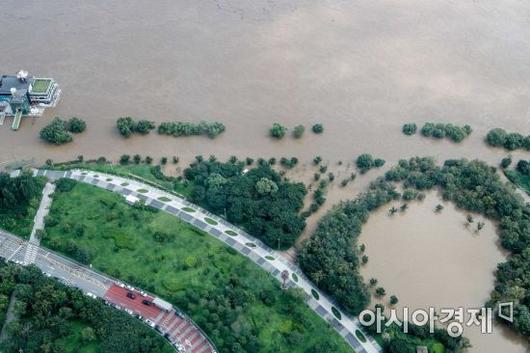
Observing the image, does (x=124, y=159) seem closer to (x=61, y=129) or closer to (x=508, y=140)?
(x=61, y=129)

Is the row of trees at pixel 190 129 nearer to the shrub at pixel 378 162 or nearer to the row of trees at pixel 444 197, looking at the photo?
the row of trees at pixel 444 197

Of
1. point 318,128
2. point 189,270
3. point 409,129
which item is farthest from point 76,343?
point 409,129

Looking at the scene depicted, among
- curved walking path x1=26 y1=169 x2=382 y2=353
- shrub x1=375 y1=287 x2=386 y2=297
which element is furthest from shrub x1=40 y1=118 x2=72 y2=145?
shrub x1=375 y1=287 x2=386 y2=297

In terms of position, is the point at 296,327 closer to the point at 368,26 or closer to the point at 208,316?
the point at 208,316

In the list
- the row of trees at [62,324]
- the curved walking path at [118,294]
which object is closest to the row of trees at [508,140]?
the curved walking path at [118,294]

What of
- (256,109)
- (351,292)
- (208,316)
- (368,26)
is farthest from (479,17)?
(208,316)
